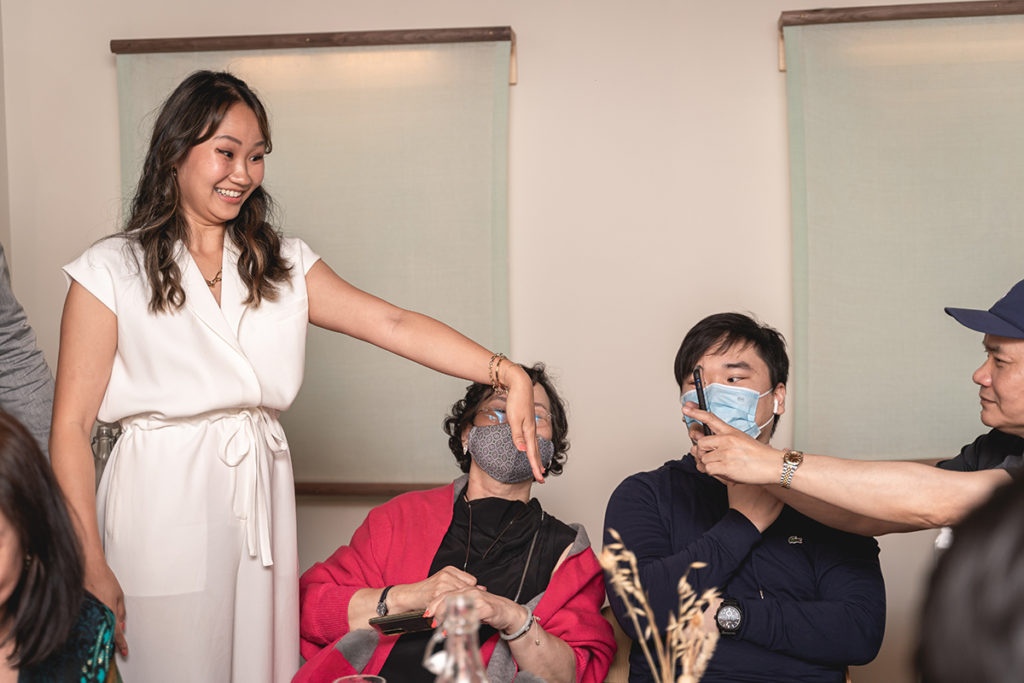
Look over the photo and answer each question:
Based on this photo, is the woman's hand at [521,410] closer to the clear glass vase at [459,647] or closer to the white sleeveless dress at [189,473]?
the white sleeveless dress at [189,473]

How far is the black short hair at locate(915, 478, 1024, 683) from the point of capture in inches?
24.8

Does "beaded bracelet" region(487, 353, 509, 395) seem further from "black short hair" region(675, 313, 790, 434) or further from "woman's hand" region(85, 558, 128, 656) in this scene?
"woman's hand" region(85, 558, 128, 656)

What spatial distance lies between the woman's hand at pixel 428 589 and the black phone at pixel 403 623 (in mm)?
95

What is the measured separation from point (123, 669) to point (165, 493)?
344 millimetres

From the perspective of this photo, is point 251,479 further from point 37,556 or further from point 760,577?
point 760,577

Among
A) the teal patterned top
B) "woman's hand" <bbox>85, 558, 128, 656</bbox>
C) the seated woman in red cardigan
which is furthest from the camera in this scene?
the seated woman in red cardigan

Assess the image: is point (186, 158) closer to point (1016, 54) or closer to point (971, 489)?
point (971, 489)

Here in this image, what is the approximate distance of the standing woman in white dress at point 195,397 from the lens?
189cm

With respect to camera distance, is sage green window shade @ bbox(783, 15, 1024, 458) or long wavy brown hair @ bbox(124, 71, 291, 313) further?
sage green window shade @ bbox(783, 15, 1024, 458)

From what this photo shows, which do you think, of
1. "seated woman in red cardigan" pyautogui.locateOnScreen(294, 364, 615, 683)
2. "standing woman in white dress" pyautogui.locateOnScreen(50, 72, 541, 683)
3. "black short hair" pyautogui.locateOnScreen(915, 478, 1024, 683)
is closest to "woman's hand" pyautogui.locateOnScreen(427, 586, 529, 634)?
"seated woman in red cardigan" pyautogui.locateOnScreen(294, 364, 615, 683)

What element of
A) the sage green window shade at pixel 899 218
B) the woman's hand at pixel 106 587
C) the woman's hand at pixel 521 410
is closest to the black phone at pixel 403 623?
the woman's hand at pixel 521 410

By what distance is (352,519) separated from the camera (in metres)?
3.49

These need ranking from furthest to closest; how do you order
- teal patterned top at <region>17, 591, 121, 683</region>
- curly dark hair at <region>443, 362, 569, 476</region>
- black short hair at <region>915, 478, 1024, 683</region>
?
curly dark hair at <region>443, 362, 569, 476</region> < teal patterned top at <region>17, 591, 121, 683</region> < black short hair at <region>915, 478, 1024, 683</region>

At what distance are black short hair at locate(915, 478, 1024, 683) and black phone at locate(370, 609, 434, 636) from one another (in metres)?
1.38
